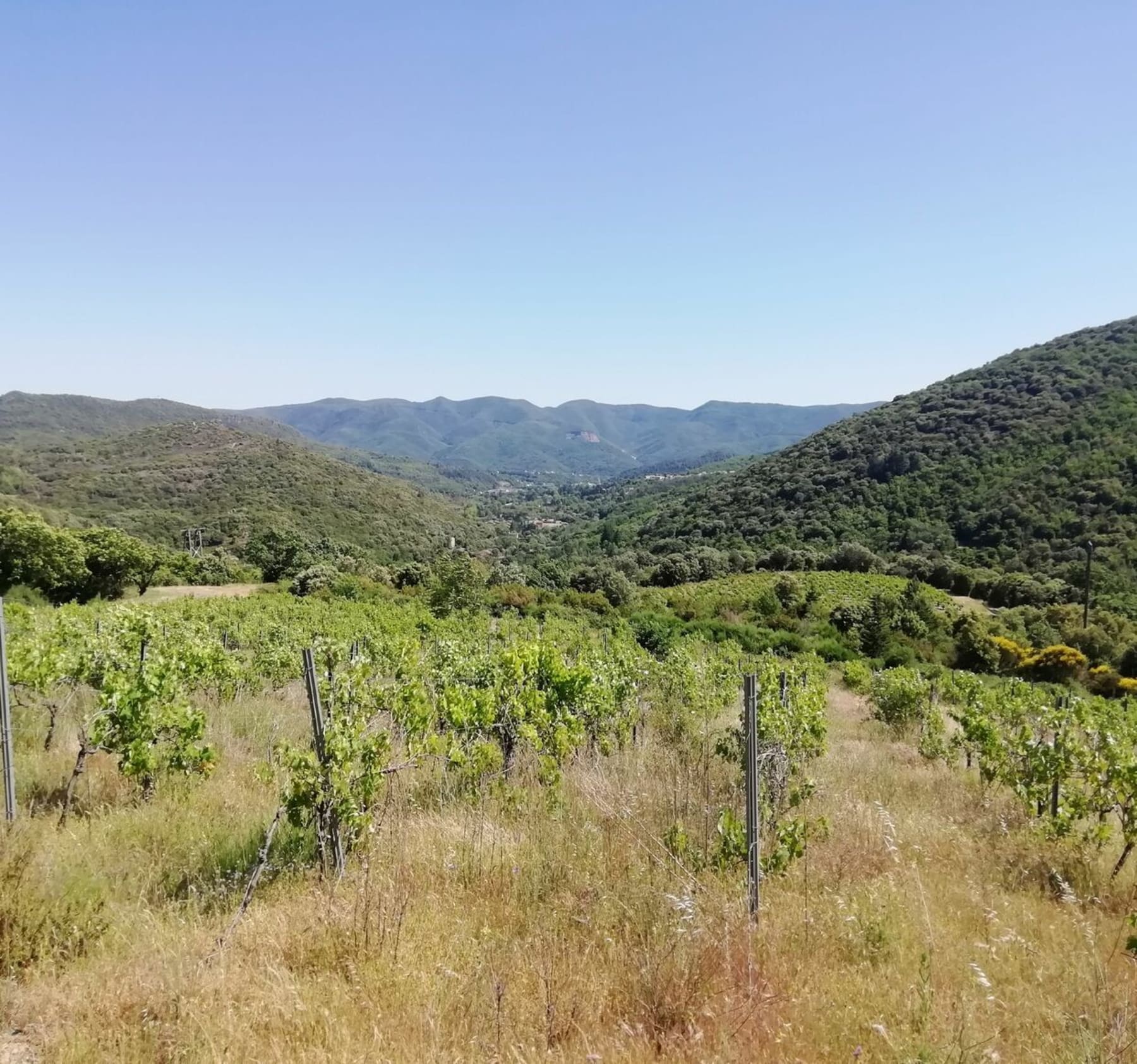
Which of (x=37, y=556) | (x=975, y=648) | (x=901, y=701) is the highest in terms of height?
(x=37, y=556)

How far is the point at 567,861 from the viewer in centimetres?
416

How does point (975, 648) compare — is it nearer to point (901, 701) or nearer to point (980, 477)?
point (901, 701)

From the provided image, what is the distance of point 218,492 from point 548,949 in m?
87.6

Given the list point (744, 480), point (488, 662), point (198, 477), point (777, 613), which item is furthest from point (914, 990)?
point (198, 477)

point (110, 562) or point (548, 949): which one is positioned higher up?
point (548, 949)

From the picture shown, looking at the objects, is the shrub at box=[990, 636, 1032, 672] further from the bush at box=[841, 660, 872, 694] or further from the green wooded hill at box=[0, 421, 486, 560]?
the green wooded hill at box=[0, 421, 486, 560]

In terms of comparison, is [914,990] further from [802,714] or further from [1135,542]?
[1135,542]

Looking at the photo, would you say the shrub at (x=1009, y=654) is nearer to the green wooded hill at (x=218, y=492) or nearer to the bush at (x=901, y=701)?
the bush at (x=901, y=701)

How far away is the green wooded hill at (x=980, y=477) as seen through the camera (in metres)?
44.0

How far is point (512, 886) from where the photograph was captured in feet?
12.8

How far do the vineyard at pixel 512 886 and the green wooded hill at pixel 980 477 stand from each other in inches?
1713

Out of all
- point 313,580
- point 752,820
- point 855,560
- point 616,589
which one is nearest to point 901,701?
point 752,820

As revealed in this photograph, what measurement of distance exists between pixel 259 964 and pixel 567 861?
185 cm

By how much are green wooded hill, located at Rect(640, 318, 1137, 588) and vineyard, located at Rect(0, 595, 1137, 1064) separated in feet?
143
